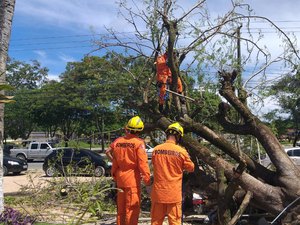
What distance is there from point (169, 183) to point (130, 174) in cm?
67

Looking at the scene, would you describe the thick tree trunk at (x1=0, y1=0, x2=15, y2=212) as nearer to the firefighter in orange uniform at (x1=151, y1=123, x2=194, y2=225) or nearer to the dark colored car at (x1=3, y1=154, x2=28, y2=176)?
the firefighter in orange uniform at (x1=151, y1=123, x2=194, y2=225)

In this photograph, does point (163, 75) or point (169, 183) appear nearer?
point (169, 183)

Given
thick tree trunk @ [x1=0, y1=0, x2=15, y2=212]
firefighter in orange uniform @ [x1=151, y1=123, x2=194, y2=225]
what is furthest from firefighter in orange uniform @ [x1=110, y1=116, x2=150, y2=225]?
thick tree trunk @ [x1=0, y1=0, x2=15, y2=212]

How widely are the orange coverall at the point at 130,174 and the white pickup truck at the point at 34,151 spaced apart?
999 inches

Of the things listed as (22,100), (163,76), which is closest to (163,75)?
(163,76)

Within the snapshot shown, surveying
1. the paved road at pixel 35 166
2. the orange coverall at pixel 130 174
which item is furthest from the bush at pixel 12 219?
the paved road at pixel 35 166

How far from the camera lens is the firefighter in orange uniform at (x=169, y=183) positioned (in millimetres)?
5766

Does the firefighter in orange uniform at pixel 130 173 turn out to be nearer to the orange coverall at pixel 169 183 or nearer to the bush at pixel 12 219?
the orange coverall at pixel 169 183

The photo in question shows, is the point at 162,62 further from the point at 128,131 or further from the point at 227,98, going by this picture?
the point at 128,131

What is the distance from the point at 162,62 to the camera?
8703mm

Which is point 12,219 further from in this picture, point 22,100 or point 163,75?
point 22,100

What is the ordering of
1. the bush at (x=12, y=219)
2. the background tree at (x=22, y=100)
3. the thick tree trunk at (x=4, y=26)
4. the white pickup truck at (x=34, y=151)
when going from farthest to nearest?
the background tree at (x=22, y=100) < the white pickup truck at (x=34, y=151) < the thick tree trunk at (x=4, y=26) < the bush at (x=12, y=219)

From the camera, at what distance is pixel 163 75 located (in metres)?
8.72

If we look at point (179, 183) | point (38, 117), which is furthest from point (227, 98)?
point (38, 117)
